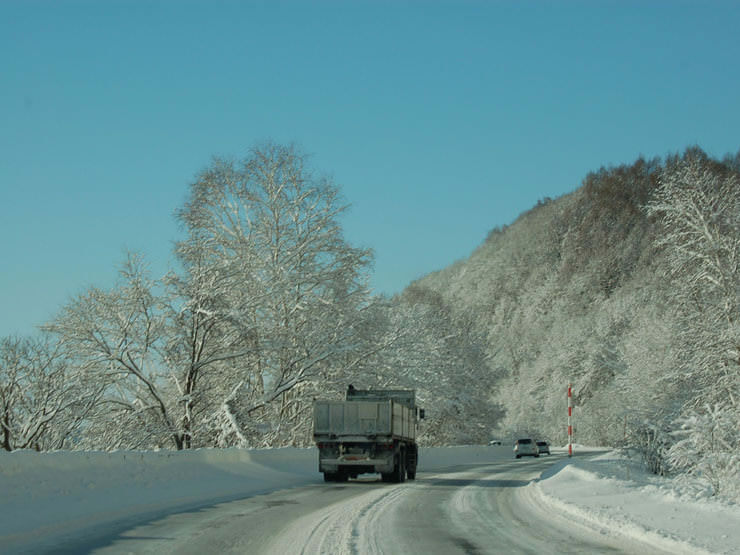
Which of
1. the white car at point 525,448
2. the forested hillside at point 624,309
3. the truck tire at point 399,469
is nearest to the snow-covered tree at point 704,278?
the forested hillside at point 624,309

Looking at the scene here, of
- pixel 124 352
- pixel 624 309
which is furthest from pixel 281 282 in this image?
pixel 624 309

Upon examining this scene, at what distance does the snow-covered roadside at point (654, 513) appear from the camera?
10125 mm

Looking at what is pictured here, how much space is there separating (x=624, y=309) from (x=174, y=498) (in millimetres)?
88699

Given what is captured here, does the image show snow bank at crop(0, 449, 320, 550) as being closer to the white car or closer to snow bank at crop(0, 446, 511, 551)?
snow bank at crop(0, 446, 511, 551)

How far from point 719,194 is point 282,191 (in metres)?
19.7

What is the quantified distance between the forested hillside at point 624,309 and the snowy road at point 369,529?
161 inches

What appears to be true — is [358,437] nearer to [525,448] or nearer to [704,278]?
[704,278]

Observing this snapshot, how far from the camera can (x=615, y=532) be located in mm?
11570

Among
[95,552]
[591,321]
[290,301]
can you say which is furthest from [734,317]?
[591,321]

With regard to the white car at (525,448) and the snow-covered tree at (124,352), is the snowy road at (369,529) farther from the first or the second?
the white car at (525,448)

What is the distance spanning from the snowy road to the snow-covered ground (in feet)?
1.77

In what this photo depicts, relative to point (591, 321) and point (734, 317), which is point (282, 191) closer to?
point (734, 317)

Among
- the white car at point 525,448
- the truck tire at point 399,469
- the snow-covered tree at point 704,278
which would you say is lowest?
the truck tire at point 399,469

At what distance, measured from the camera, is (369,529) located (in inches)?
481
